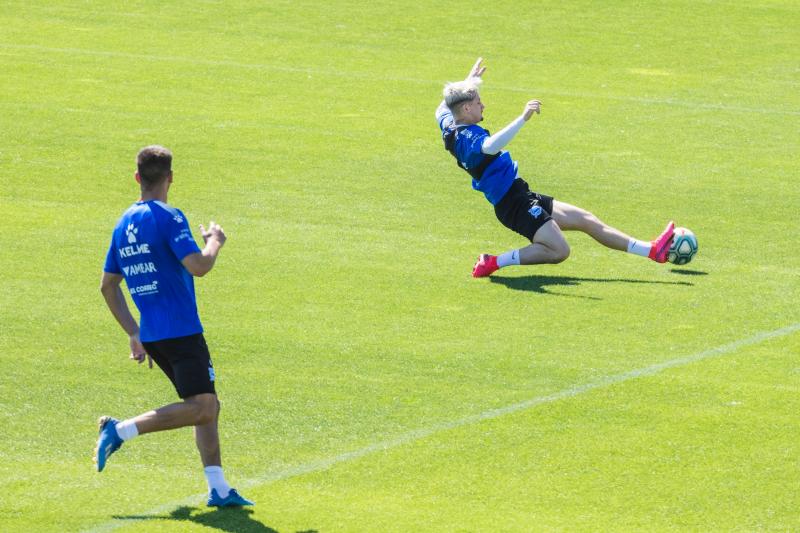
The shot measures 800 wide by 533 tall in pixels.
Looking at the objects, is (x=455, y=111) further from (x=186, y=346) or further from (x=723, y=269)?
(x=186, y=346)

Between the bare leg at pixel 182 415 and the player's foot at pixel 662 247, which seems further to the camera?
the player's foot at pixel 662 247

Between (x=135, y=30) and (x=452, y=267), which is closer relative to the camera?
(x=452, y=267)

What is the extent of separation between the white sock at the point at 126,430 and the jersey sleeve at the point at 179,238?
1.01m

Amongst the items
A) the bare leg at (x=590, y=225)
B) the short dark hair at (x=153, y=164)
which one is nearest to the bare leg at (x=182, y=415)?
the short dark hair at (x=153, y=164)

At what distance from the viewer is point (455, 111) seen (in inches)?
561

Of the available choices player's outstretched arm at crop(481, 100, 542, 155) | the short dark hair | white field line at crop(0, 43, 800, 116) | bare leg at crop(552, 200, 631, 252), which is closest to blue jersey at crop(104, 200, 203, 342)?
the short dark hair

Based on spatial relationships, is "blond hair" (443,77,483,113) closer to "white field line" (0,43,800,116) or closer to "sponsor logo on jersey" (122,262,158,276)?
"sponsor logo on jersey" (122,262,158,276)

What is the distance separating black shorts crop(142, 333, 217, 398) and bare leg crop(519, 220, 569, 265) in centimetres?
628

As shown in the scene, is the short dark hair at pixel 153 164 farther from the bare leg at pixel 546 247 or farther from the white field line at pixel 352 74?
the white field line at pixel 352 74

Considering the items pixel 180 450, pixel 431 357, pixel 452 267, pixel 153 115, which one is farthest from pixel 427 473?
pixel 153 115

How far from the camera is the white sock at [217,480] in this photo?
27.7 ft

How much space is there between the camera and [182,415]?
8289 millimetres

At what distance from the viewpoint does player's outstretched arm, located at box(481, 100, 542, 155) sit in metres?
13.5

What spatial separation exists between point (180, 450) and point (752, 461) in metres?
3.78
